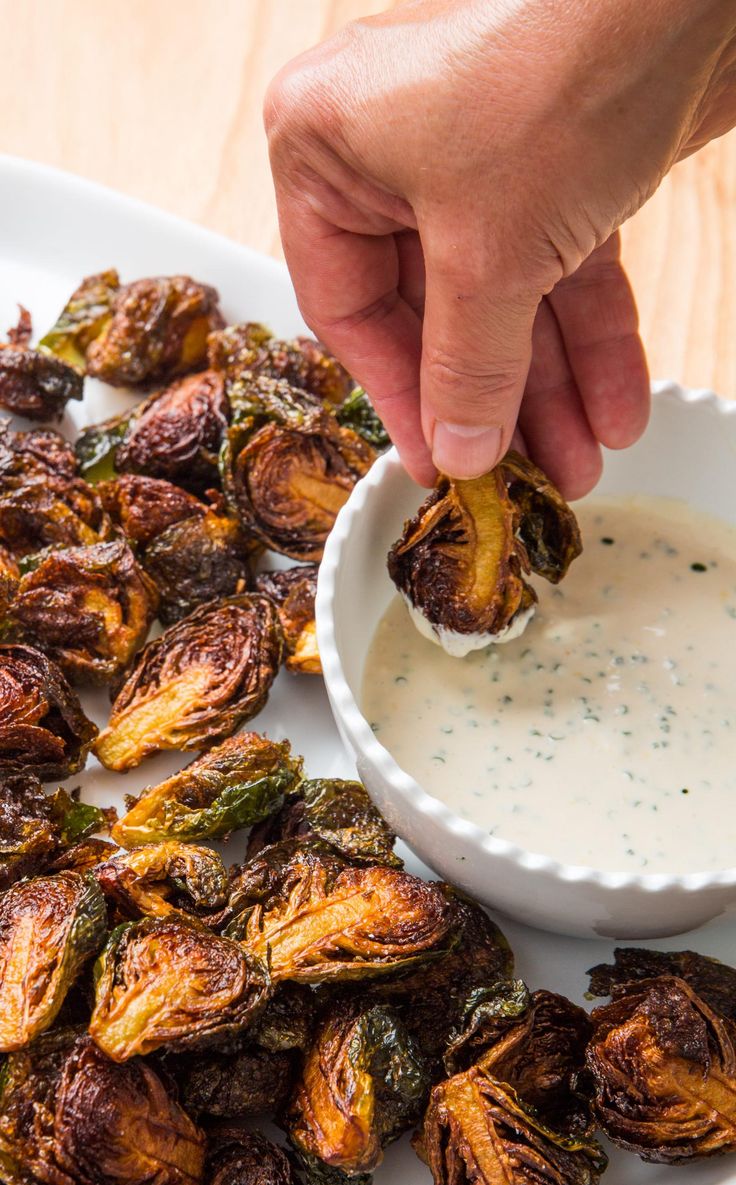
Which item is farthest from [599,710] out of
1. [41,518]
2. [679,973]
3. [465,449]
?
[41,518]

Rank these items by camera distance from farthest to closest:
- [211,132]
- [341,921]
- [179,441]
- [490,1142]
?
[211,132], [179,441], [341,921], [490,1142]

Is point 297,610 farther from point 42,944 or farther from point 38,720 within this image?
point 42,944

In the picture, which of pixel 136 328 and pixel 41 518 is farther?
pixel 136 328

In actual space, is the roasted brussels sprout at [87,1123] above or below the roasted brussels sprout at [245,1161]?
above

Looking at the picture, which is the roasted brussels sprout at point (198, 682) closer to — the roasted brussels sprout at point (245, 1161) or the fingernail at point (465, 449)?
the fingernail at point (465, 449)

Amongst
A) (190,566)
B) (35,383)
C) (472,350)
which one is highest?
(472,350)

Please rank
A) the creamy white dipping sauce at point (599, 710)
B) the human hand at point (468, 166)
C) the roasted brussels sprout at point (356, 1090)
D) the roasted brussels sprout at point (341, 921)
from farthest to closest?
the creamy white dipping sauce at point (599, 710) → the roasted brussels sprout at point (341, 921) → the roasted brussels sprout at point (356, 1090) → the human hand at point (468, 166)

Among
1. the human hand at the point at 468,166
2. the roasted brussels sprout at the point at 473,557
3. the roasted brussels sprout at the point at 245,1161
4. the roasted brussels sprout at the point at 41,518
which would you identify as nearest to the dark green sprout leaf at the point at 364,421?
the human hand at the point at 468,166

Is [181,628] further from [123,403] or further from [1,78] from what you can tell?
[1,78]
